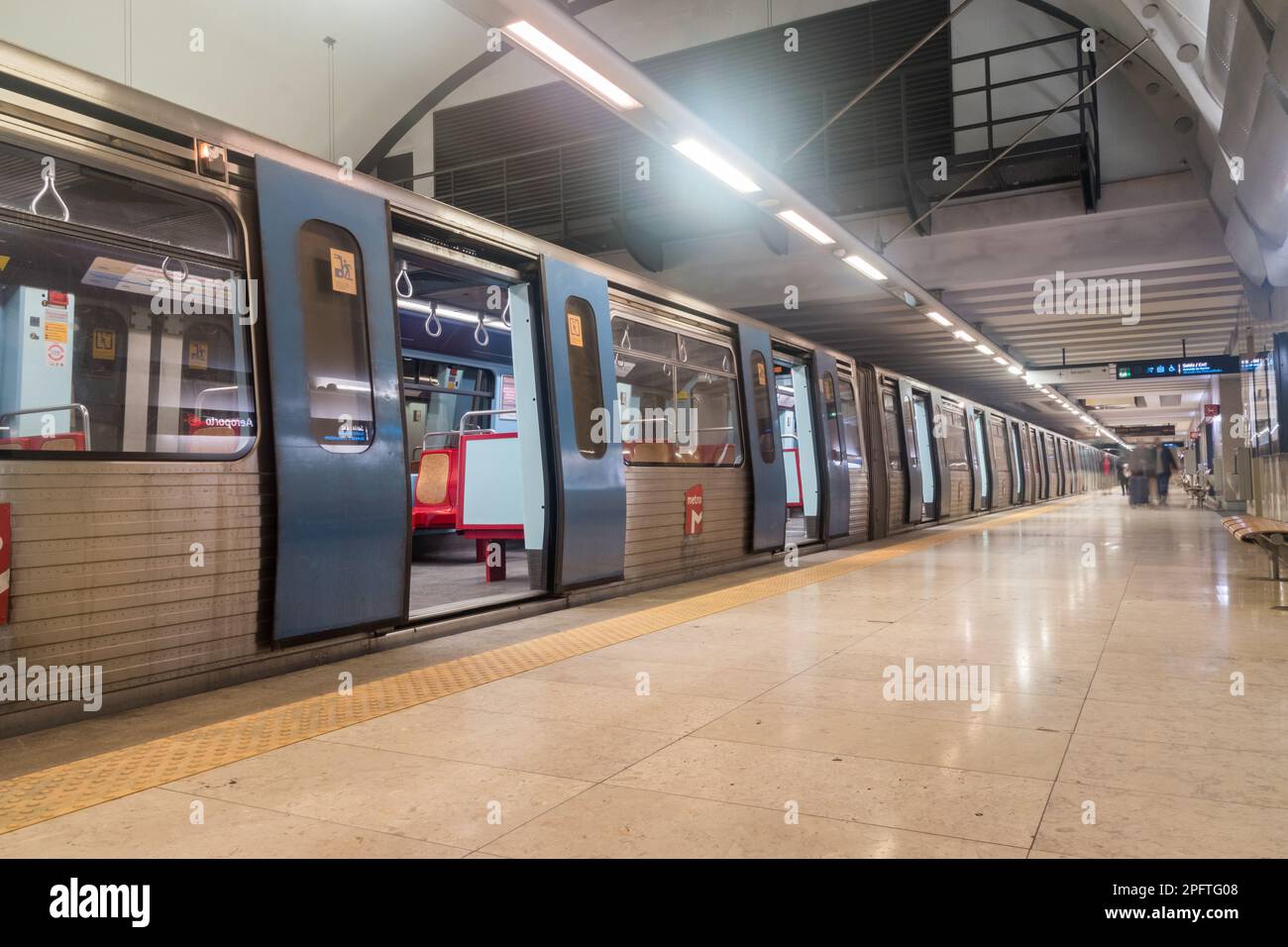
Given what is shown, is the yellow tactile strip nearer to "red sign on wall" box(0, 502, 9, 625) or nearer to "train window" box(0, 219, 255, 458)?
"red sign on wall" box(0, 502, 9, 625)

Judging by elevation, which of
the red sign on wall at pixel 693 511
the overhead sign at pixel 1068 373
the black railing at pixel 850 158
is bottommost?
the red sign on wall at pixel 693 511

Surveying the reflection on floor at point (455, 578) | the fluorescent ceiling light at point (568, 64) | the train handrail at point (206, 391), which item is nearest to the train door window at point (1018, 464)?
the reflection on floor at point (455, 578)

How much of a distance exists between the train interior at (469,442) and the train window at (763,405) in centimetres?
250

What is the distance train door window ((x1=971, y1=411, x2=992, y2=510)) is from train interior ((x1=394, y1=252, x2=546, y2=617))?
38.1 feet

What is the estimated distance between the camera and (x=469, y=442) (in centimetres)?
873

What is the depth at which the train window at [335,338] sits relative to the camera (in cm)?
443

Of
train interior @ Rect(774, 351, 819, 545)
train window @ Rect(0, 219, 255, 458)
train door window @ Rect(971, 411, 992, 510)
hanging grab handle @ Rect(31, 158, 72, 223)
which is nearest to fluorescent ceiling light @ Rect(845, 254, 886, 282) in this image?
train interior @ Rect(774, 351, 819, 545)

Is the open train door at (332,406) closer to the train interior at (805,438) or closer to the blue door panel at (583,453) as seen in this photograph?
the blue door panel at (583,453)

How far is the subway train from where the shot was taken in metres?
3.43

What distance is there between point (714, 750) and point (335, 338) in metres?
2.84
